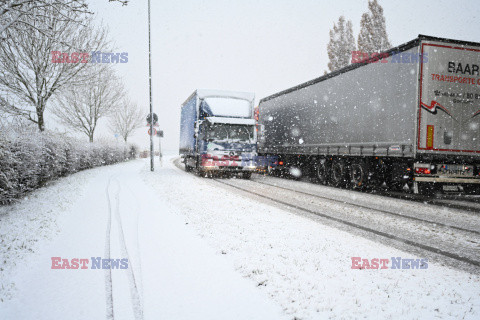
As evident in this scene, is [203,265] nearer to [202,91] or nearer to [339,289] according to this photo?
[339,289]

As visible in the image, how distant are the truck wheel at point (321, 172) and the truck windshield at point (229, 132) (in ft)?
11.2

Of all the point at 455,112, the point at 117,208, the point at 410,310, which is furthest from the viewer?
the point at 455,112

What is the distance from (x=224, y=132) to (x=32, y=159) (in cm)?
800

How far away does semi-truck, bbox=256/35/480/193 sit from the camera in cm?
871

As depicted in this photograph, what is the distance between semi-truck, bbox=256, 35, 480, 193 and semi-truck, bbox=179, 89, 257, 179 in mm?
3627

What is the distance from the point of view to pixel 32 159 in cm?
852

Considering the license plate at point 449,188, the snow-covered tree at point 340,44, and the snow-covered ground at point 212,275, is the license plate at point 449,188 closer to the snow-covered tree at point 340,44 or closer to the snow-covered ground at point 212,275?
the snow-covered ground at point 212,275

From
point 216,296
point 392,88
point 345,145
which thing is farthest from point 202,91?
point 216,296

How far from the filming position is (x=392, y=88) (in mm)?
9781

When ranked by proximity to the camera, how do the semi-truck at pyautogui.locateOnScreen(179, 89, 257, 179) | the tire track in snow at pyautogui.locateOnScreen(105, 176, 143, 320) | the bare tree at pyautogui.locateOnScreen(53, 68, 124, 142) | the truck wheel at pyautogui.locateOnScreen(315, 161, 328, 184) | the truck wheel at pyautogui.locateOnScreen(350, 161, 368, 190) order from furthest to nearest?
the bare tree at pyautogui.locateOnScreen(53, 68, 124, 142), the semi-truck at pyautogui.locateOnScreen(179, 89, 257, 179), the truck wheel at pyautogui.locateOnScreen(315, 161, 328, 184), the truck wheel at pyautogui.locateOnScreen(350, 161, 368, 190), the tire track in snow at pyautogui.locateOnScreen(105, 176, 143, 320)

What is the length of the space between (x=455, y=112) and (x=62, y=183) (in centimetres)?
1289

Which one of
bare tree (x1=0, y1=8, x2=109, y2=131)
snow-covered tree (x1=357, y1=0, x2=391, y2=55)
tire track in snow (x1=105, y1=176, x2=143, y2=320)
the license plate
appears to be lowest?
tire track in snow (x1=105, y1=176, x2=143, y2=320)

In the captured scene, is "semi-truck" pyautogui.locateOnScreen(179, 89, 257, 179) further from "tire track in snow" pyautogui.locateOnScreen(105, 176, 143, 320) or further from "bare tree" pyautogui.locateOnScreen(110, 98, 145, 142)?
"bare tree" pyautogui.locateOnScreen(110, 98, 145, 142)

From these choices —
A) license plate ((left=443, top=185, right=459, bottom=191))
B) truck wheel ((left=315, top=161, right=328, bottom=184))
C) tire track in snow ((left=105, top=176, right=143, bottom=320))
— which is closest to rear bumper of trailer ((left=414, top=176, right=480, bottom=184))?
license plate ((left=443, top=185, right=459, bottom=191))
